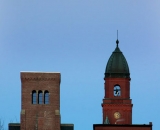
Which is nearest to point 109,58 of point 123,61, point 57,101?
point 123,61

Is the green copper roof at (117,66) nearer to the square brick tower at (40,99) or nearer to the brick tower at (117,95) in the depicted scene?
the brick tower at (117,95)

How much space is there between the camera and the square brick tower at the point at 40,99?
170 metres

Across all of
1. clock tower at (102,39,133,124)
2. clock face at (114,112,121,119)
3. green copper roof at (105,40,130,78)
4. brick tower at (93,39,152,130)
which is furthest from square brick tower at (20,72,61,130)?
green copper roof at (105,40,130,78)

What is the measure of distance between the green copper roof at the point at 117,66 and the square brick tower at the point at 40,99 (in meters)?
21.2

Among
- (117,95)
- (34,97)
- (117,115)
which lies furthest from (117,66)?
(34,97)

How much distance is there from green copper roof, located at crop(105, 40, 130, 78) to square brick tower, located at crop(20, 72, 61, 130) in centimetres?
2119

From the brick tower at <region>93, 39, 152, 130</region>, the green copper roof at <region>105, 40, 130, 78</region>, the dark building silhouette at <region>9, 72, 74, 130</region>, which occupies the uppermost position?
the green copper roof at <region>105, 40, 130, 78</region>

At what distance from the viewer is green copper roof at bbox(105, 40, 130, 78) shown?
19112 centimetres

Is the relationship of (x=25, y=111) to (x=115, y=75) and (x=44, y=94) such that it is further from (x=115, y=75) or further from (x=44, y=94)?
(x=115, y=75)

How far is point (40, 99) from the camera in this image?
17100cm

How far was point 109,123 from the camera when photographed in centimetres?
18875

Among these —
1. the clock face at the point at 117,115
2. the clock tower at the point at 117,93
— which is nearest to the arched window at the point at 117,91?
the clock tower at the point at 117,93

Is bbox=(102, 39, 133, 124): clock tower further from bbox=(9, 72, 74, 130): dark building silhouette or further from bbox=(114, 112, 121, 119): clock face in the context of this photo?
bbox=(9, 72, 74, 130): dark building silhouette

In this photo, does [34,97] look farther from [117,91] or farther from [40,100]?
[117,91]
